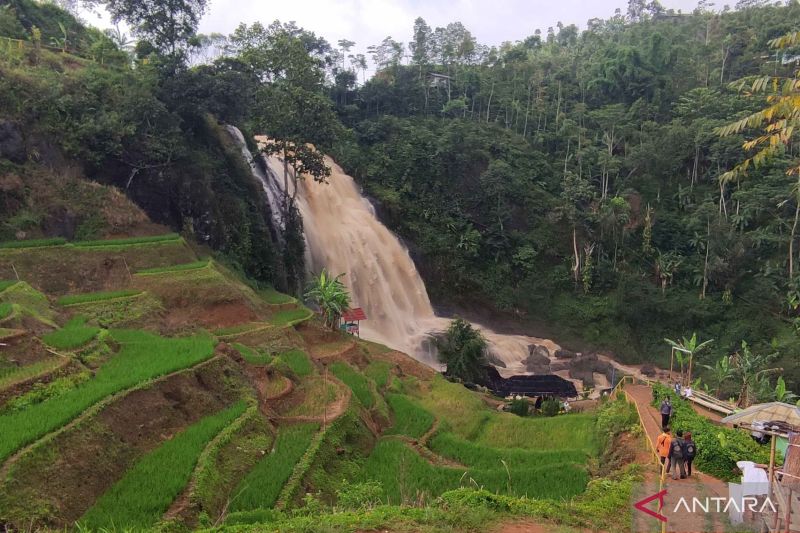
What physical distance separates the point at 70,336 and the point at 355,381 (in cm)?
759

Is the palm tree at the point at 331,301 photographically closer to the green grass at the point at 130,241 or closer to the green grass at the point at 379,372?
the green grass at the point at 379,372

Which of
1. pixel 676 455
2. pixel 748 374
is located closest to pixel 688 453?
pixel 676 455

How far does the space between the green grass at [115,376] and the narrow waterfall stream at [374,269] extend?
1474 cm

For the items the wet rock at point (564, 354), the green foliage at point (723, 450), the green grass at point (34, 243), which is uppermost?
the green grass at point (34, 243)

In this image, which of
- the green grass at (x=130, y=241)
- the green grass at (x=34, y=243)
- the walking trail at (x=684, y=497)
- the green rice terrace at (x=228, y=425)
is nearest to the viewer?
the walking trail at (x=684, y=497)

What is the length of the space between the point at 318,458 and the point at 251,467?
1.37 m

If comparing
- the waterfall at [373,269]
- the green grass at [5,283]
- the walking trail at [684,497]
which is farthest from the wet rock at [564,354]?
the green grass at [5,283]

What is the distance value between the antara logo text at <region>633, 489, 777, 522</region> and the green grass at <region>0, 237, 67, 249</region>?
60.3ft

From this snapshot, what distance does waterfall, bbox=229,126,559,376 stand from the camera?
29750 mm

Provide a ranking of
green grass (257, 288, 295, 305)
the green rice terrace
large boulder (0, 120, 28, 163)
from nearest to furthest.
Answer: the green rice terrace < large boulder (0, 120, 28, 163) < green grass (257, 288, 295, 305)

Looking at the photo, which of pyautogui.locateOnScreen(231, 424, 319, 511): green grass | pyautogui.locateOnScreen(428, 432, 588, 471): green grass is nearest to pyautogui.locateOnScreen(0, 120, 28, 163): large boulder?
pyautogui.locateOnScreen(231, 424, 319, 511): green grass

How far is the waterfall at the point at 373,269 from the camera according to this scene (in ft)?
97.6

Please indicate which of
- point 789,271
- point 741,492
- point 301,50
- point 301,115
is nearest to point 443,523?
point 741,492

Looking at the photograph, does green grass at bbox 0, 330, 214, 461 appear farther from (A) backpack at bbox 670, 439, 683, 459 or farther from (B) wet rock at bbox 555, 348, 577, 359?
(B) wet rock at bbox 555, 348, 577, 359
